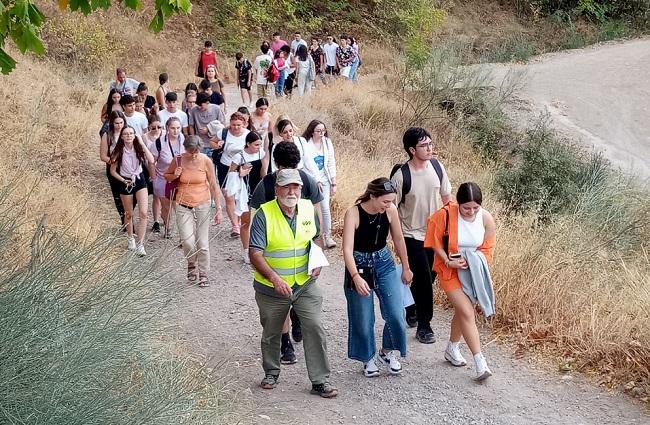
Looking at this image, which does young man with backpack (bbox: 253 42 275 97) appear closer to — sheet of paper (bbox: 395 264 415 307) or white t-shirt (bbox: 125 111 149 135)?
white t-shirt (bbox: 125 111 149 135)

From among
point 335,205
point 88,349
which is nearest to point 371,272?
point 88,349

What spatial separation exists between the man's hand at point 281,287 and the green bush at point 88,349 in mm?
805

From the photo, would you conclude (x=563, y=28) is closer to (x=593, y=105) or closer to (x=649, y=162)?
(x=593, y=105)

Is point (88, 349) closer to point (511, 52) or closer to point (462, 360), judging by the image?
point (462, 360)

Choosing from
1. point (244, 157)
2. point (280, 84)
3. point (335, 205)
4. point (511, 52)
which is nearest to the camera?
point (244, 157)

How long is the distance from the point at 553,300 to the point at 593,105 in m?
14.7

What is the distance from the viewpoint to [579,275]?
792cm

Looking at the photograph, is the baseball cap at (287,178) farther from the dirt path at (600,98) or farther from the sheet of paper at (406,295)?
the dirt path at (600,98)

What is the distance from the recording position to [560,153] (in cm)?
1383

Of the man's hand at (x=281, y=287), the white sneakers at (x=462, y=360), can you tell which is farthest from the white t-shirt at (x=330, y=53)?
the man's hand at (x=281, y=287)

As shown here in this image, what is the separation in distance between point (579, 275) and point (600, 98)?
14.9 meters

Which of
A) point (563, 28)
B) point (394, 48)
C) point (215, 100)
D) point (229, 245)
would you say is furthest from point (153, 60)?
point (563, 28)

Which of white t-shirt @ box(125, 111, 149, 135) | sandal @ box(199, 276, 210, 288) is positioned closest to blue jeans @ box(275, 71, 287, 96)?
white t-shirt @ box(125, 111, 149, 135)

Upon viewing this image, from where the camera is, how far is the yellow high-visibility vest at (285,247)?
5.77 meters
